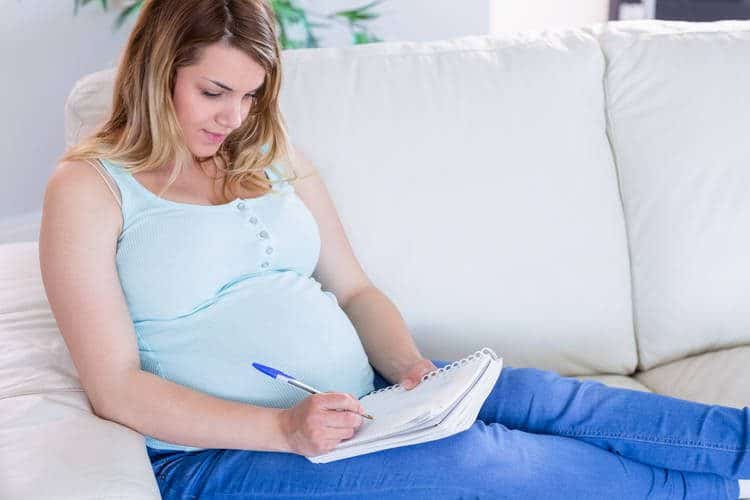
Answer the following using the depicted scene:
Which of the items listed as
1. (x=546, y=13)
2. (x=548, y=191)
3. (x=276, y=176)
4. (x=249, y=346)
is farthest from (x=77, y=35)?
→ (x=249, y=346)

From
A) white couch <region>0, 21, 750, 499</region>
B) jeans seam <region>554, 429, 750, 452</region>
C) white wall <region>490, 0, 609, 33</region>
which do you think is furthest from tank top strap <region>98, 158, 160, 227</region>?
white wall <region>490, 0, 609, 33</region>

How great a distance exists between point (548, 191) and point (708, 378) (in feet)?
1.48

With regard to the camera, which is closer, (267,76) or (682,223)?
(267,76)

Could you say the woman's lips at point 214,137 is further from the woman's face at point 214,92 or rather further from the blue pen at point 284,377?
the blue pen at point 284,377

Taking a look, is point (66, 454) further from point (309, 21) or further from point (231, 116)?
point (309, 21)

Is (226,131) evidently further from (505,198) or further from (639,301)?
(639,301)

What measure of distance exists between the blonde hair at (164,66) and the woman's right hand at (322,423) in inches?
17.0

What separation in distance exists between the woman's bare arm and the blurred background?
1.98m

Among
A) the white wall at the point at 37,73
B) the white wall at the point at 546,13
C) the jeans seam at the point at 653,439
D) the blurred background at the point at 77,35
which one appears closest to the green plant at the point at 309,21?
the blurred background at the point at 77,35

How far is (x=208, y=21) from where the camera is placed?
4.97 ft

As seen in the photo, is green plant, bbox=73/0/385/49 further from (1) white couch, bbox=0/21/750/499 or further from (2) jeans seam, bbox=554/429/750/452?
(2) jeans seam, bbox=554/429/750/452

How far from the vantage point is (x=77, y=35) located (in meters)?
3.35

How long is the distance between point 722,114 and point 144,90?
1.13 metres

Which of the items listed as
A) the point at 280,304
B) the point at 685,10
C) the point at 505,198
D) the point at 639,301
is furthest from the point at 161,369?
the point at 685,10
